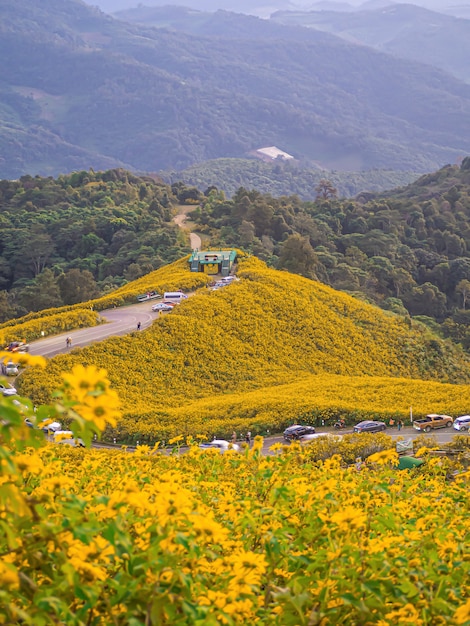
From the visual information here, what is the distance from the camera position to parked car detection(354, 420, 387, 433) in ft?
73.7

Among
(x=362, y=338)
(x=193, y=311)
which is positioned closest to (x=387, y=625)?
(x=193, y=311)

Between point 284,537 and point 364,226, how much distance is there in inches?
2449

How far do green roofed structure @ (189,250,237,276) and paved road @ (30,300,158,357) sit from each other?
609 centimetres

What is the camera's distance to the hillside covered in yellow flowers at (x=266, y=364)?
23.1 meters

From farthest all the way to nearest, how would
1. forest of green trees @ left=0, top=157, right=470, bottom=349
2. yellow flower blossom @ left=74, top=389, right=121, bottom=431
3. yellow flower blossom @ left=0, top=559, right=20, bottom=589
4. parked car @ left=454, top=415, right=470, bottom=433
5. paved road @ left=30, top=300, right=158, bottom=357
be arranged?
forest of green trees @ left=0, top=157, right=470, bottom=349 < paved road @ left=30, top=300, right=158, bottom=357 < parked car @ left=454, top=415, right=470, bottom=433 < yellow flower blossom @ left=74, top=389, right=121, bottom=431 < yellow flower blossom @ left=0, top=559, right=20, bottom=589

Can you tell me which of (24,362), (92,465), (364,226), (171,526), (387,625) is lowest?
(364,226)

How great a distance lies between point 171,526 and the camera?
13.7ft

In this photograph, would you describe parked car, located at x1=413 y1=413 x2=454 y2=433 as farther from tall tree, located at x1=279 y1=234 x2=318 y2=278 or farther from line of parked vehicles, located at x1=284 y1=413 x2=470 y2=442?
tall tree, located at x1=279 y1=234 x2=318 y2=278

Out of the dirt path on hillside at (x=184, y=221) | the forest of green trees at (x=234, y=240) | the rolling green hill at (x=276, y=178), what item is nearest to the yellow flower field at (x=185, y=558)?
the forest of green trees at (x=234, y=240)

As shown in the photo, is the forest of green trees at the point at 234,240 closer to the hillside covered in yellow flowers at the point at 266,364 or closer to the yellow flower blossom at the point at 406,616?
the hillside covered in yellow flowers at the point at 266,364

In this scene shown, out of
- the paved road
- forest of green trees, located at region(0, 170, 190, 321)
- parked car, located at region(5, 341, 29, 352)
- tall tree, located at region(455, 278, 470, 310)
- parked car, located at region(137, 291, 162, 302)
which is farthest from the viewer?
→ tall tree, located at region(455, 278, 470, 310)

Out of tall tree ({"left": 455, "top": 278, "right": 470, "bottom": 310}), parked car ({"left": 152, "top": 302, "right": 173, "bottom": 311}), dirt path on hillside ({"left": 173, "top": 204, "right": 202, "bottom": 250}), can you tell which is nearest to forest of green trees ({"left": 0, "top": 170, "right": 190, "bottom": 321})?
dirt path on hillside ({"left": 173, "top": 204, "right": 202, "bottom": 250})

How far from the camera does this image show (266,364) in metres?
29.4

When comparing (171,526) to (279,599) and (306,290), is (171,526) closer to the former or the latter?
(279,599)
